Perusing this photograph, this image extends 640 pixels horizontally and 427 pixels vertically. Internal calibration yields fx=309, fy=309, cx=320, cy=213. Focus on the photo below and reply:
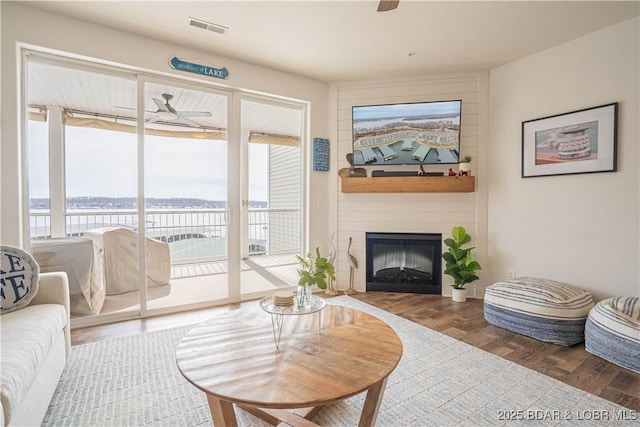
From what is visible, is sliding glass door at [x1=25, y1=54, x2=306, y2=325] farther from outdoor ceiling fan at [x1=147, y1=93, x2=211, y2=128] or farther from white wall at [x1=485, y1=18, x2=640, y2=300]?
white wall at [x1=485, y1=18, x2=640, y2=300]

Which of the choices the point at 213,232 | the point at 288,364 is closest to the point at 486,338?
the point at 288,364

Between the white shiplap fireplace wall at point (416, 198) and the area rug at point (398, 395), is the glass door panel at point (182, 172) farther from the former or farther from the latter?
the white shiplap fireplace wall at point (416, 198)

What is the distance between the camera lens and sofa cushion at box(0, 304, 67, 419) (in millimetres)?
1137

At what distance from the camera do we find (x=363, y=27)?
2.73 metres

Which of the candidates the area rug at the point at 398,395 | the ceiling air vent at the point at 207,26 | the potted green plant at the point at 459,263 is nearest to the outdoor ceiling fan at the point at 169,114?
the ceiling air vent at the point at 207,26

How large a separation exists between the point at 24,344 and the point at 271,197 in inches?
109

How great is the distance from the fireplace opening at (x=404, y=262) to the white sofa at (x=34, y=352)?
120 inches

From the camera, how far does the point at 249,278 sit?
388 centimetres

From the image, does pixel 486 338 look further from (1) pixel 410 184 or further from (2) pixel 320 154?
(2) pixel 320 154

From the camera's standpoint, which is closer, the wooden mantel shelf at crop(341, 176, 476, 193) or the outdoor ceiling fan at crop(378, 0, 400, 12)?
the outdoor ceiling fan at crop(378, 0, 400, 12)

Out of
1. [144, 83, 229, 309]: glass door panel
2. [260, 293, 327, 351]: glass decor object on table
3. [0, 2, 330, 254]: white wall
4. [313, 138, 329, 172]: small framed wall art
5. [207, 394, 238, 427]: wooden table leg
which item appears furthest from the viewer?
[313, 138, 329, 172]: small framed wall art

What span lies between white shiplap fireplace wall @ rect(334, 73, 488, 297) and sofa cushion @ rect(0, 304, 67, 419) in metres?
2.93

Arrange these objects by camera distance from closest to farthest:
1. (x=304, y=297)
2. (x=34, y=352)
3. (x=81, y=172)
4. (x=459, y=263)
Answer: (x=34, y=352) → (x=304, y=297) → (x=81, y=172) → (x=459, y=263)

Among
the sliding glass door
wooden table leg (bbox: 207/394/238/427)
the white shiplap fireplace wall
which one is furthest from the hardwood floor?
wooden table leg (bbox: 207/394/238/427)
